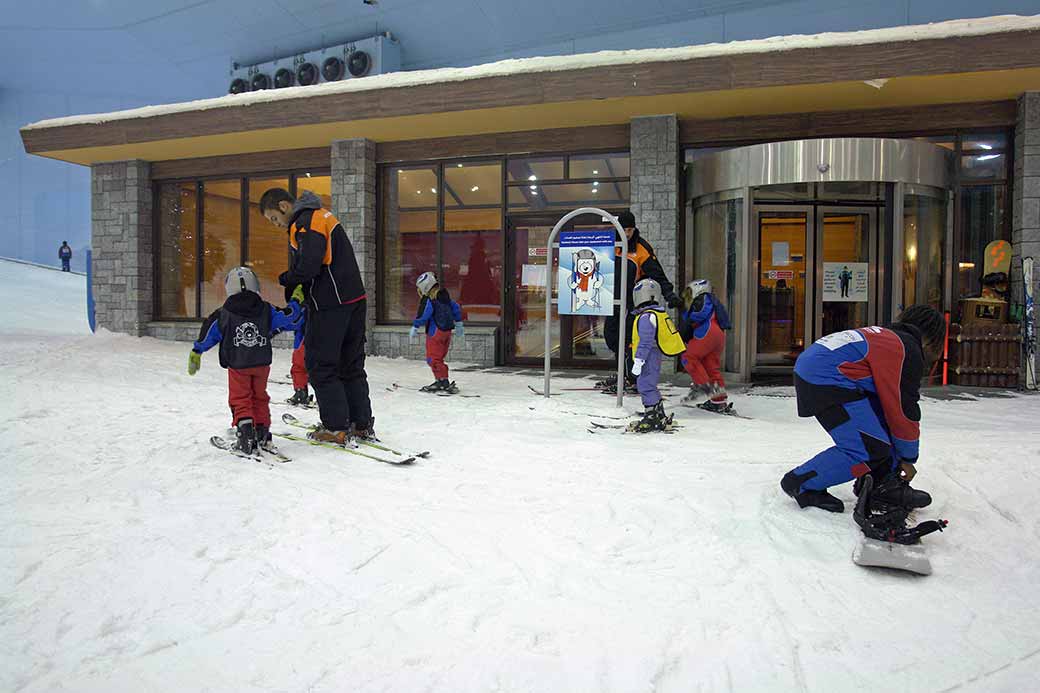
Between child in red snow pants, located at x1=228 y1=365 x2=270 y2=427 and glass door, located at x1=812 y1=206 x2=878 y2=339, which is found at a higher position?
glass door, located at x1=812 y1=206 x2=878 y2=339

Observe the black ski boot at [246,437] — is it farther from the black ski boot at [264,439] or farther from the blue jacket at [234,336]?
the blue jacket at [234,336]

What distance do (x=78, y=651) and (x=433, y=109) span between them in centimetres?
841

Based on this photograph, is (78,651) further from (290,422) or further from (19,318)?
(19,318)

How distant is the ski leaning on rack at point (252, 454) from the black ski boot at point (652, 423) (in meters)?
2.67

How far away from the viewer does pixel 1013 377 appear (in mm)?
8414

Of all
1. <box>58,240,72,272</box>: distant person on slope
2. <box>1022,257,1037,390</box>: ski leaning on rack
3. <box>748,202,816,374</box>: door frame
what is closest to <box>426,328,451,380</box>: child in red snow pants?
<box>748,202,816,374</box>: door frame

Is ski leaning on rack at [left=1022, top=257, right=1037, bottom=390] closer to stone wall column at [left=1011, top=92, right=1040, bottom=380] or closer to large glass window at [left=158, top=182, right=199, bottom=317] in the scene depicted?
stone wall column at [left=1011, top=92, right=1040, bottom=380]

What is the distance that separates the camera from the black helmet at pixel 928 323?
3281mm

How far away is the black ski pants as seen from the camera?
181 inches

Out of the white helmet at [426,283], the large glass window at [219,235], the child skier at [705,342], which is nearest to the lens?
the child skier at [705,342]

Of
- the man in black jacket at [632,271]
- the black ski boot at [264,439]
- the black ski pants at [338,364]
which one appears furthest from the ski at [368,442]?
the man in black jacket at [632,271]

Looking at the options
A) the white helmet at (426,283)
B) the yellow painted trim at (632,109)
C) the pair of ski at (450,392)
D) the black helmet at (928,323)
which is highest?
the yellow painted trim at (632,109)

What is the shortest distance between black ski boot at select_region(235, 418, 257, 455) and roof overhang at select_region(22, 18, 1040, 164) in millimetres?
6075

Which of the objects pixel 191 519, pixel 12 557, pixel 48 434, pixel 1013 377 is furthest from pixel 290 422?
pixel 1013 377
